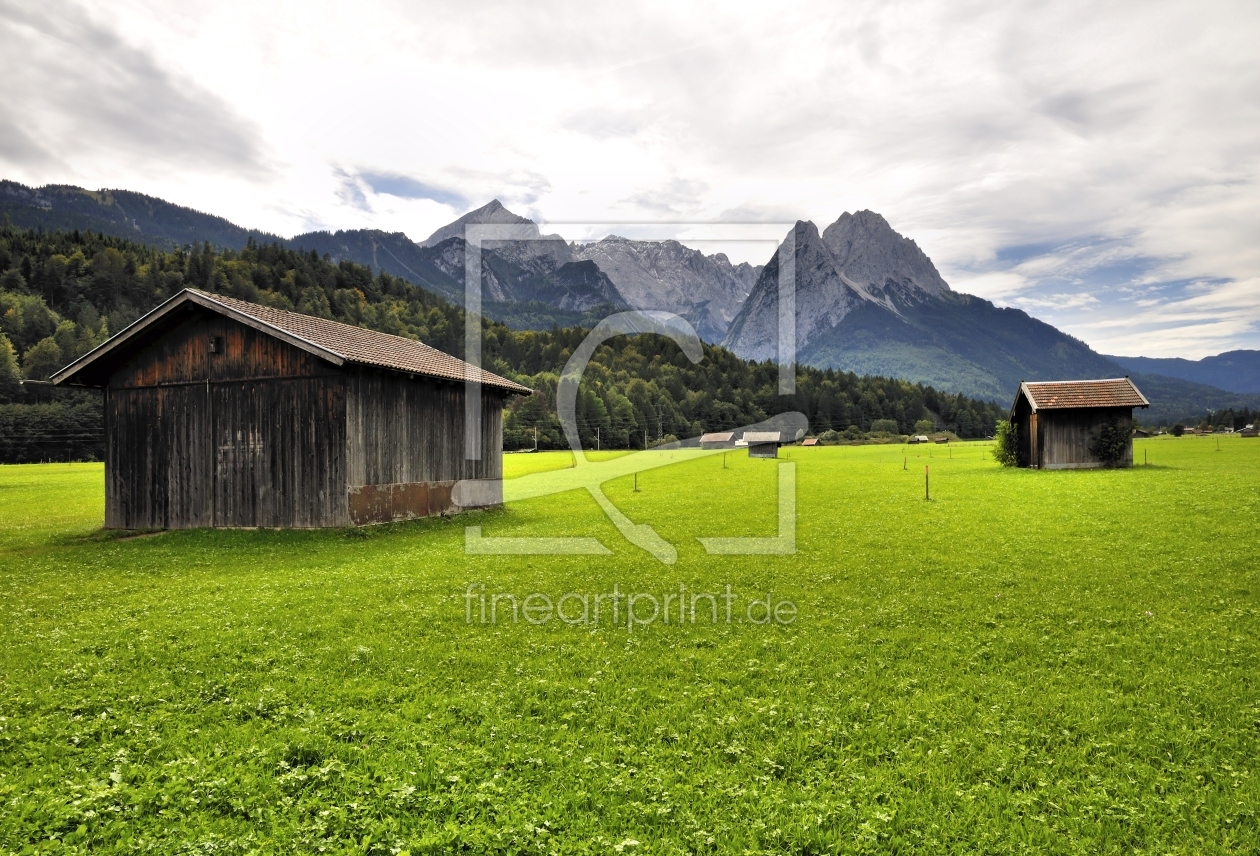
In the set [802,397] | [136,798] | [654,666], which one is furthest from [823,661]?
[802,397]

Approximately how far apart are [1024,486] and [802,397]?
123 meters

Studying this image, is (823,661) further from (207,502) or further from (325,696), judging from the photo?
(207,502)

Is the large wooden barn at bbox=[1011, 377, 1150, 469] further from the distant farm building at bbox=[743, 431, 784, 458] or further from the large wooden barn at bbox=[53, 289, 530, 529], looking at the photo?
the large wooden barn at bbox=[53, 289, 530, 529]

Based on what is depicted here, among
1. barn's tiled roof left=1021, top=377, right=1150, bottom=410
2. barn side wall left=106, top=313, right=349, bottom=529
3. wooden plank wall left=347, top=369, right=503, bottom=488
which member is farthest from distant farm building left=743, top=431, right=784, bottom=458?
barn side wall left=106, top=313, right=349, bottom=529

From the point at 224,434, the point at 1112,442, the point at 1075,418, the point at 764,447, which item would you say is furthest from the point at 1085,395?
the point at 224,434

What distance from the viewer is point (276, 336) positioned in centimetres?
2441

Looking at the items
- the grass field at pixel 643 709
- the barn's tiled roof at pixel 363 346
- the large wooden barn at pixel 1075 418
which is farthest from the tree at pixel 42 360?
the large wooden barn at pixel 1075 418

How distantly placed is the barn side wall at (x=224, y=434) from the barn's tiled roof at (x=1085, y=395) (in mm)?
45755

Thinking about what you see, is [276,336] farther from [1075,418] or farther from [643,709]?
[1075,418]

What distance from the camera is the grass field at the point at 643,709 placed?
623 cm

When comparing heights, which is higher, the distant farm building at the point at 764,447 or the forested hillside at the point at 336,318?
the forested hillside at the point at 336,318

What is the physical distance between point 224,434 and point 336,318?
114 m

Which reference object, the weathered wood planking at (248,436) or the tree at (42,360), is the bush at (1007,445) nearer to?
the weathered wood planking at (248,436)

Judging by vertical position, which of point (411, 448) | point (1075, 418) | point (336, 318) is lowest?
point (411, 448)
